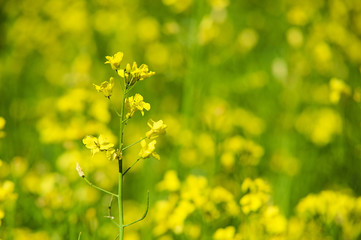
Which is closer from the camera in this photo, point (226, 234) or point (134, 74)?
point (134, 74)

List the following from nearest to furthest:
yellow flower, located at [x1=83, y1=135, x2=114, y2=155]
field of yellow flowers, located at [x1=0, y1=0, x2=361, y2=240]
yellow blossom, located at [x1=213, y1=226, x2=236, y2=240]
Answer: yellow flower, located at [x1=83, y1=135, x2=114, y2=155]
yellow blossom, located at [x1=213, y1=226, x2=236, y2=240]
field of yellow flowers, located at [x1=0, y1=0, x2=361, y2=240]

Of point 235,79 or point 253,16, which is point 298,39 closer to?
point 235,79

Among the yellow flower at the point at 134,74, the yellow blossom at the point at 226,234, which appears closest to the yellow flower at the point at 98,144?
the yellow flower at the point at 134,74

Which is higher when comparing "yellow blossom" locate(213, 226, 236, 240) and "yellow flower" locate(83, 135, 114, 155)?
"yellow flower" locate(83, 135, 114, 155)

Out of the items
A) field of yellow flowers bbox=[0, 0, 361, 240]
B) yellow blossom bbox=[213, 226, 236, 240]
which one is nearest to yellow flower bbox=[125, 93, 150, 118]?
field of yellow flowers bbox=[0, 0, 361, 240]

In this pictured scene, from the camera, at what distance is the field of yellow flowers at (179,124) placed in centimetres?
184

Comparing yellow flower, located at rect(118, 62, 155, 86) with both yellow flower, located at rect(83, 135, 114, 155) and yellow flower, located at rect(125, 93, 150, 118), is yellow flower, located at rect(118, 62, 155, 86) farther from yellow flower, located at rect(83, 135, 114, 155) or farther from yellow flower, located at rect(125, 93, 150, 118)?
yellow flower, located at rect(83, 135, 114, 155)

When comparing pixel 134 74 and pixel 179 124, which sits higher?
pixel 179 124

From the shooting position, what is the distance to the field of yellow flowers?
1.84 metres

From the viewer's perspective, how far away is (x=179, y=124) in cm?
A: 352

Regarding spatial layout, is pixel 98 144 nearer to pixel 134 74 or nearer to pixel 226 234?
pixel 134 74

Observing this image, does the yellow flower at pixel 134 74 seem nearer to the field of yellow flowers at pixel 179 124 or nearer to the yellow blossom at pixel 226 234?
the field of yellow flowers at pixel 179 124

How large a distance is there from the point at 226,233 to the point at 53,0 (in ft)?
14.7

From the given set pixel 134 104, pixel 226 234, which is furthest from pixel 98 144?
pixel 226 234
